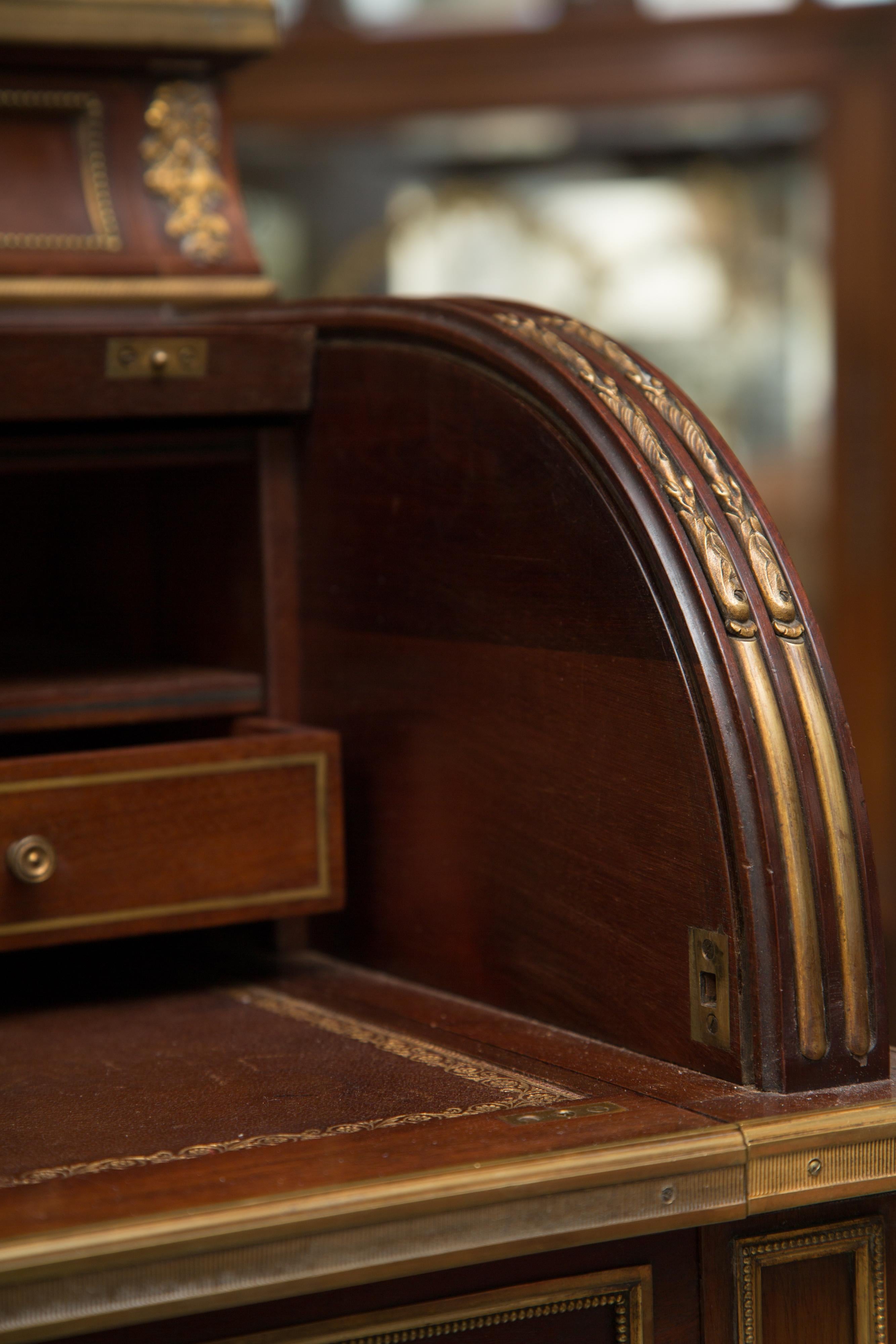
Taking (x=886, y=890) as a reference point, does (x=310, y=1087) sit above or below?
above

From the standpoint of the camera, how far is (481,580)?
41.4 inches

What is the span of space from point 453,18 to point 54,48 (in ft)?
7.24

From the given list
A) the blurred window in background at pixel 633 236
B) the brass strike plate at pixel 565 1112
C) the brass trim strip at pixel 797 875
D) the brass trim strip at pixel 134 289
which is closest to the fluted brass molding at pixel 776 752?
the brass trim strip at pixel 797 875

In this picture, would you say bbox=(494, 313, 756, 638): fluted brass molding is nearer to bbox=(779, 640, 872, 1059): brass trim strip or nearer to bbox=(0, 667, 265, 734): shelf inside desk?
bbox=(779, 640, 872, 1059): brass trim strip

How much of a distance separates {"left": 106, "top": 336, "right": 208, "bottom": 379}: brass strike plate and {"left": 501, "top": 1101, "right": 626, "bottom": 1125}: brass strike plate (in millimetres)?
554

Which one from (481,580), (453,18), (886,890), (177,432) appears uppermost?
(453,18)

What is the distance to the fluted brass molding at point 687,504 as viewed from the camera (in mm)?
884

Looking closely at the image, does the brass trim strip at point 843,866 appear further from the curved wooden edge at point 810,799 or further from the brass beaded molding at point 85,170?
the brass beaded molding at point 85,170

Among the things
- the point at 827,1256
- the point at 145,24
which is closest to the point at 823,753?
the point at 827,1256

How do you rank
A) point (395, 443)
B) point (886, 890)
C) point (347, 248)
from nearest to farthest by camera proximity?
point (395, 443) → point (886, 890) → point (347, 248)

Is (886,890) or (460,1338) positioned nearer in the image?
(460,1338)

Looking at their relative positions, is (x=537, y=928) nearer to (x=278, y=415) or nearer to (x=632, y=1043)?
(x=632, y=1043)

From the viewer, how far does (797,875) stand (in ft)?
2.83

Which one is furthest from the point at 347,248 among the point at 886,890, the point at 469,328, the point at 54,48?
the point at 469,328
